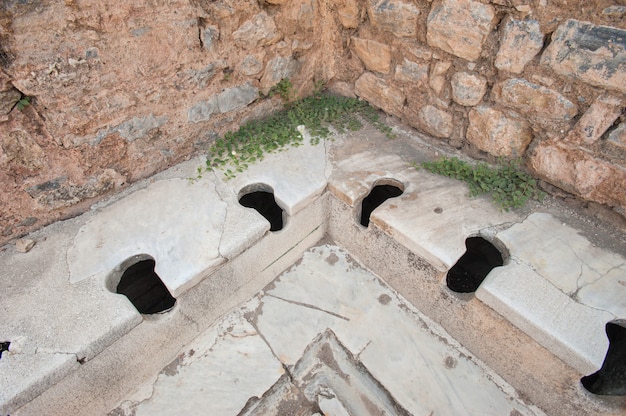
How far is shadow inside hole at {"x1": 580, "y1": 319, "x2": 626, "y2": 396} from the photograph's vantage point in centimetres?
248

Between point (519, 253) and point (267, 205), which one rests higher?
point (519, 253)

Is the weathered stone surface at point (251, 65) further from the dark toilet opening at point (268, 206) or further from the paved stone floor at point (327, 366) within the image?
the paved stone floor at point (327, 366)

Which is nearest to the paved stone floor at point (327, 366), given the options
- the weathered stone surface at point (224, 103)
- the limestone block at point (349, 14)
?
the weathered stone surface at point (224, 103)

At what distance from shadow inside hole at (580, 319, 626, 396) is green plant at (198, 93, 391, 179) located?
235 cm

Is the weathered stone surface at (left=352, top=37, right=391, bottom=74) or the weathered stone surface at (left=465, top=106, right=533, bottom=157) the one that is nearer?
the weathered stone surface at (left=465, top=106, right=533, bottom=157)

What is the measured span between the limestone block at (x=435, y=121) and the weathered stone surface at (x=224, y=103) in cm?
146

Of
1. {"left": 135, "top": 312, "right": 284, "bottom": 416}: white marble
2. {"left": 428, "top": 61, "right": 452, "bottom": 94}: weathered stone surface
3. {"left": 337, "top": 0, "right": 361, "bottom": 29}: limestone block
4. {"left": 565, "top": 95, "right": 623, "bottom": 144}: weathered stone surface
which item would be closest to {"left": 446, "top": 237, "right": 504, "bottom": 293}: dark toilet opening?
{"left": 565, "top": 95, "right": 623, "bottom": 144}: weathered stone surface

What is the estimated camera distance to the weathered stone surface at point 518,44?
249 cm

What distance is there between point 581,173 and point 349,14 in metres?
2.20

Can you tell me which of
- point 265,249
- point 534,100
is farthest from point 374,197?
point 534,100

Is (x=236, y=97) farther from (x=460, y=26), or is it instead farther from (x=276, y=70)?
(x=460, y=26)

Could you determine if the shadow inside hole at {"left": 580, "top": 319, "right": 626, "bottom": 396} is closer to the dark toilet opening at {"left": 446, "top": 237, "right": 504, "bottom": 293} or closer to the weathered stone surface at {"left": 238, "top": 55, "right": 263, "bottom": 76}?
the dark toilet opening at {"left": 446, "top": 237, "right": 504, "bottom": 293}

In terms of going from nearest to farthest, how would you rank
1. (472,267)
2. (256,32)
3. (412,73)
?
(256,32)
(412,73)
(472,267)

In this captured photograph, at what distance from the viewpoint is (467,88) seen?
2945 millimetres
